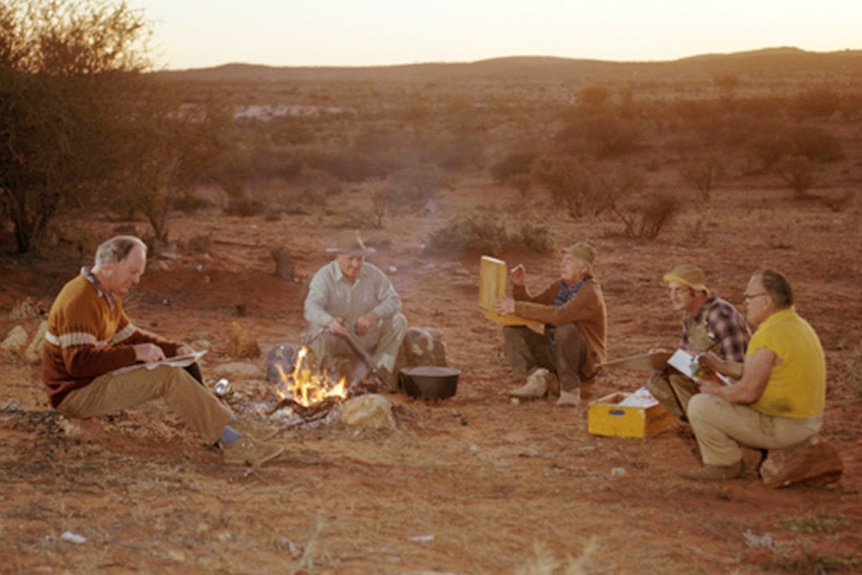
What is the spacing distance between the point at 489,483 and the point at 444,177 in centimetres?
2485

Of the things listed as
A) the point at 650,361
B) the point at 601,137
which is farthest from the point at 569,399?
the point at 601,137

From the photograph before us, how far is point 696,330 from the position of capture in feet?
20.3

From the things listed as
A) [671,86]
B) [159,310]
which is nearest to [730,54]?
[671,86]

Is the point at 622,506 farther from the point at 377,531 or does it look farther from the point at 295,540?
the point at 295,540

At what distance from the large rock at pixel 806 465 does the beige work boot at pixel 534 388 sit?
248 cm

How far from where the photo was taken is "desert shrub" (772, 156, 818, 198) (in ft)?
84.1

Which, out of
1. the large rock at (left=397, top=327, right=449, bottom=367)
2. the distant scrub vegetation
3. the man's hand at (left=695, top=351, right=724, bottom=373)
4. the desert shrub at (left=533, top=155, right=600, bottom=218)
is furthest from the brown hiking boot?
the desert shrub at (left=533, top=155, right=600, bottom=218)

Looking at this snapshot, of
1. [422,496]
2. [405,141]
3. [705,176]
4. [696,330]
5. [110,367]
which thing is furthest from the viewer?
[405,141]

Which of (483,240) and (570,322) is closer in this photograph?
(570,322)

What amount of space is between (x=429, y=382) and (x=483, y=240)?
837 cm

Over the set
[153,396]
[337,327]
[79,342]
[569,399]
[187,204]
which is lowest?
[569,399]

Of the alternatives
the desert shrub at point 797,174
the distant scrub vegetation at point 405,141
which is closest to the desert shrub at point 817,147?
the distant scrub vegetation at point 405,141

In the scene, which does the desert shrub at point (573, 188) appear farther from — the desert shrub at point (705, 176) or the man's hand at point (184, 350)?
the man's hand at point (184, 350)

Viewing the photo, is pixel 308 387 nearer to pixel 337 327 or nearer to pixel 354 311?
pixel 337 327
